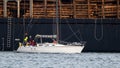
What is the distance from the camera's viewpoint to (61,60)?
69188 millimetres

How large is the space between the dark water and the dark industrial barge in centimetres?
398

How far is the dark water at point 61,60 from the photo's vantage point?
6203 centimetres

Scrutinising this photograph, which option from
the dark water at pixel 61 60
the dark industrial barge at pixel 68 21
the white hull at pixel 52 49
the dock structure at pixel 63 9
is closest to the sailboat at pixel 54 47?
the white hull at pixel 52 49

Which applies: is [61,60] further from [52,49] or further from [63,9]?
[63,9]

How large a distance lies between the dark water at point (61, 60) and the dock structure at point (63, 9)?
7137mm

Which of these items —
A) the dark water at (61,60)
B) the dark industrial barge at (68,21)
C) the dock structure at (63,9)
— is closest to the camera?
the dark water at (61,60)

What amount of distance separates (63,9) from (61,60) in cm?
1745

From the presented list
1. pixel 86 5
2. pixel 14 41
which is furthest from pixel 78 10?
pixel 14 41

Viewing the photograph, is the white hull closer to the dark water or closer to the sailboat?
the sailboat

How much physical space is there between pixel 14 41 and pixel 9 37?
71 cm

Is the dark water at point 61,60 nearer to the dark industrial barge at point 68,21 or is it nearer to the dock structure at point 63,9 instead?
the dark industrial barge at point 68,21

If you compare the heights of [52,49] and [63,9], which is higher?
[63,9]

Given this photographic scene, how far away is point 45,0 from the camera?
86.1 metres

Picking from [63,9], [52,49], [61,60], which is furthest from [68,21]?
[61,60]
